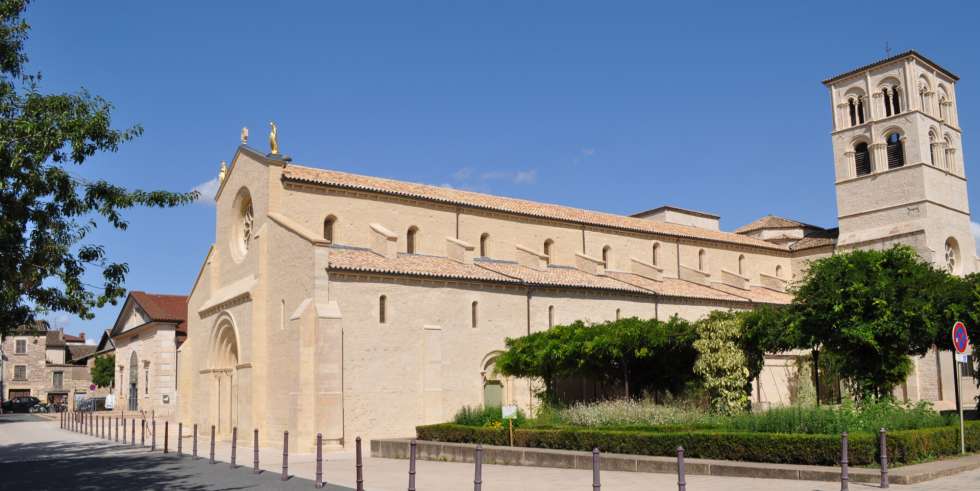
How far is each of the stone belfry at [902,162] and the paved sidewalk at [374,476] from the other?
34.5m

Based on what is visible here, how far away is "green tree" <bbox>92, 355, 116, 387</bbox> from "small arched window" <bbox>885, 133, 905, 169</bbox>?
63.5 metres

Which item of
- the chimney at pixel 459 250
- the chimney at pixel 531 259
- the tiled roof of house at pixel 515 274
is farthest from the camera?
the chimney at pixel 531 259

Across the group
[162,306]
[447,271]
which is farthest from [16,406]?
[447,271]

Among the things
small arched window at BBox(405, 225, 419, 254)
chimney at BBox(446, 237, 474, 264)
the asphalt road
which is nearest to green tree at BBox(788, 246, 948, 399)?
chimney at BBox(446, 237, 474, 264)

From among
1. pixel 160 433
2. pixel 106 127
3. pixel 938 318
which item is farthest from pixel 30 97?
pixel 160 433

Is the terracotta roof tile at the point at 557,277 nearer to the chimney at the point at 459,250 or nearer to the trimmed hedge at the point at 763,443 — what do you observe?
the chimney at the point at 459,250

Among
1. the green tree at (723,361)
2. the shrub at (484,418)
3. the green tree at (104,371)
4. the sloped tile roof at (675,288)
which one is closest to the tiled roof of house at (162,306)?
the green tree at (104,371)

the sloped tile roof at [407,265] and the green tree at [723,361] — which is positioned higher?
the sloped tile roof at [407,265]

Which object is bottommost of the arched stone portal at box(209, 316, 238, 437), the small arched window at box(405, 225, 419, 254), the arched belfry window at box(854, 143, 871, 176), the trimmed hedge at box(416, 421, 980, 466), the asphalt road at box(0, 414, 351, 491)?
the asphalt road at box(0, 414, 351, 491)

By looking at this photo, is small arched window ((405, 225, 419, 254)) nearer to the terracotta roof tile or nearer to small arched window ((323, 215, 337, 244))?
the terracotta roof tile

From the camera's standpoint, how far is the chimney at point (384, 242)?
3212 cm

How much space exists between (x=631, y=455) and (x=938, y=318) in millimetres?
11194

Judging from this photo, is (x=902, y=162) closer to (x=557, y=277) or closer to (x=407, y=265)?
(x=557, y=277)

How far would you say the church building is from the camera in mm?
29172
